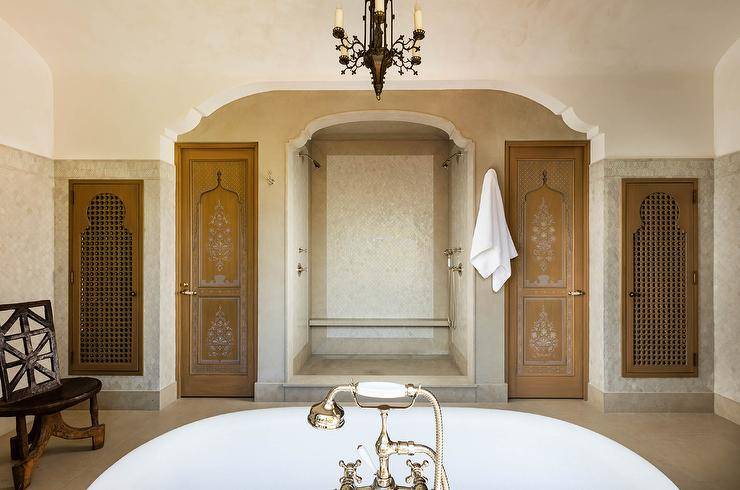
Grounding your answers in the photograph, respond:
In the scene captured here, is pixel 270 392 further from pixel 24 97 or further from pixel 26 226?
pixel 24 97

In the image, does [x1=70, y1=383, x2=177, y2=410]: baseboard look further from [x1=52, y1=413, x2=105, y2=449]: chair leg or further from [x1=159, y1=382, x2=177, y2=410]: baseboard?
[x1=52, y1=413, x2=105, y2=449]: chair leg

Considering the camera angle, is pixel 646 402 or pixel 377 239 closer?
pixel 646 402

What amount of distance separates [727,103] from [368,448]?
11.9 ft

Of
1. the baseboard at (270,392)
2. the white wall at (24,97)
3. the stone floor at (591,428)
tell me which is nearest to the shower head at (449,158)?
the stone floor at (591,428)

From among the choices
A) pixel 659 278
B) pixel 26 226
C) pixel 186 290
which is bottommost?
pixel 186 290

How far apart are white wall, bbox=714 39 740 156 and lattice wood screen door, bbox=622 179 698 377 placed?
336 millimetres

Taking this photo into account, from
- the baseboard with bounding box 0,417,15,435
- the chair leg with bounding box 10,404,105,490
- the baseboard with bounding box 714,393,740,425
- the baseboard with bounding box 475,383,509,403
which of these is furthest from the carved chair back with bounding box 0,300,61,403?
the baseboard with bounding box 714,393,740,425

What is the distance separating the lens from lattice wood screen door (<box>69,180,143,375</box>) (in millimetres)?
3713

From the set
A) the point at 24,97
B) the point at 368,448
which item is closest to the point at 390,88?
the point at 24,97

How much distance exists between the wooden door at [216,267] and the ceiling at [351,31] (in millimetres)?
785

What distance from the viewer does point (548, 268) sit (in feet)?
13.4

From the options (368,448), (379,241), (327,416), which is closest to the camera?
(327,416)

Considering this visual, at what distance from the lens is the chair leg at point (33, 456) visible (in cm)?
251

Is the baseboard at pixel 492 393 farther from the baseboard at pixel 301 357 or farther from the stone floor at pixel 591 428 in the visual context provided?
the baseboard at pixel 301 357
